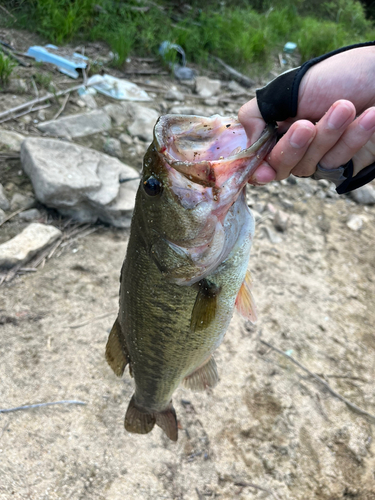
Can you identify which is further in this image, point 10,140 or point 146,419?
point 10,140

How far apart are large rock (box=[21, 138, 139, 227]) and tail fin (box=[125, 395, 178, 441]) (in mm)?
Result: 2173

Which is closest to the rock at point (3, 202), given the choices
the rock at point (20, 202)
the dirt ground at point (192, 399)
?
the rock at point (20, 202)

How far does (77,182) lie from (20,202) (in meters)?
0.58

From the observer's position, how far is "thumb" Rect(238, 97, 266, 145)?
1.74 meters

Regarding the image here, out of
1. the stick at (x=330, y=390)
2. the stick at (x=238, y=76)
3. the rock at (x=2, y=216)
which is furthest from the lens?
the stick at (x=238, y=76)

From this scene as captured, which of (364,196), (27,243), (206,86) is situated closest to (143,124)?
(206,86)

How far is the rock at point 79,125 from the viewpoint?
4.81 meters

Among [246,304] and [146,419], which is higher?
[246,304]

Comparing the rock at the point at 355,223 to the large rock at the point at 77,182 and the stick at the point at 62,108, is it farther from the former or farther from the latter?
the stick at the point at 62,108

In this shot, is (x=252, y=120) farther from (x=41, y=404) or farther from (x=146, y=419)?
(x=41, y=404)

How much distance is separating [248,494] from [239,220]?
74.4 inches

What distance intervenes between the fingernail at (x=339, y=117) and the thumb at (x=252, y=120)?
320 mm

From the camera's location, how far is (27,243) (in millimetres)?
3477

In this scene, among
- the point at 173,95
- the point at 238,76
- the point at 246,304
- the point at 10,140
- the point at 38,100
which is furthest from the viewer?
the point at 238,76
